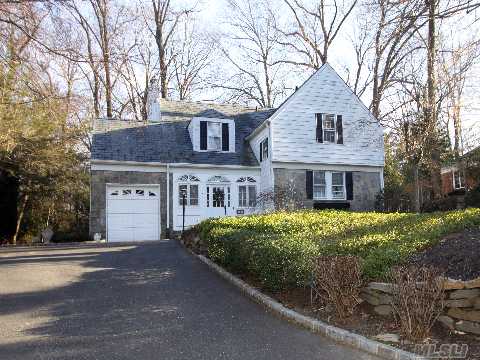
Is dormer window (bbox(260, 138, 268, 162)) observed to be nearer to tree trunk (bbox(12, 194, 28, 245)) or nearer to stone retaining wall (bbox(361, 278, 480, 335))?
tree trunk (bbox(12, 194, 28, 245))

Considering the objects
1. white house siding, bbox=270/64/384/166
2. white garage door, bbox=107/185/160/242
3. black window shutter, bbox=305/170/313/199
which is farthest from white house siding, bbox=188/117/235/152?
black window shutter, bbox=305/170/313/199

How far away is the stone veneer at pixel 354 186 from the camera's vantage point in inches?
740

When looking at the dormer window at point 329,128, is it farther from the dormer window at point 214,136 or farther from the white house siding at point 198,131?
the dormer window at point 214,136

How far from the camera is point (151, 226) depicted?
1841 centimetres

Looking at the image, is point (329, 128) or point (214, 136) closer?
point (329, 128)

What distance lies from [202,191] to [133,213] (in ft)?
9.90

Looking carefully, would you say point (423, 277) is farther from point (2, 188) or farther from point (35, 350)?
point (2, 188)

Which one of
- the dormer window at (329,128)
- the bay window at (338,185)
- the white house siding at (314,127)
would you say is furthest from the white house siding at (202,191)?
the bay window at (338,185)

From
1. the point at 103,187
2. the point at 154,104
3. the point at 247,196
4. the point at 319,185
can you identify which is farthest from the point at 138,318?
the point at 154,104

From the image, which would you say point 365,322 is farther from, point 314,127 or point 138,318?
point 314,127

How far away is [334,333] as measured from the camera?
208 inches

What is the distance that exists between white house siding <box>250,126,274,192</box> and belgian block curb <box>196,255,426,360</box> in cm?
1120

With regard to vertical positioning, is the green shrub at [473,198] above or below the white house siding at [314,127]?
below

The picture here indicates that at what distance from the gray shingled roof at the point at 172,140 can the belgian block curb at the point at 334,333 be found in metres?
12.0
